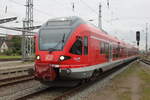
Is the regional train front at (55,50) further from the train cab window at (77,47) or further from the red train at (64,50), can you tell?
the train cab window at (77,47)

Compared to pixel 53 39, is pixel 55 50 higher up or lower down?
lower down

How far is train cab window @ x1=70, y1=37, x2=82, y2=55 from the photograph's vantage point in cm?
904

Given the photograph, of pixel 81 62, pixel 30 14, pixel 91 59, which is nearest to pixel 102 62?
pixel 91 59

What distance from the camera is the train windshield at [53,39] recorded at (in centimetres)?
897

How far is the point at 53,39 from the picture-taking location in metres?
9.19

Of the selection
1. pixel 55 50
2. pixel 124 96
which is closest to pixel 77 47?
pixel 55 50

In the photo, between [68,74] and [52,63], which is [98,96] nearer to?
[68,74]

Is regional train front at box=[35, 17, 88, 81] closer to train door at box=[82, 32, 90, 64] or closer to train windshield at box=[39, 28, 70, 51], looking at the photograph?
train windshield at box=[39, 28, 70, 51]

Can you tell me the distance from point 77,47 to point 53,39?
109cm

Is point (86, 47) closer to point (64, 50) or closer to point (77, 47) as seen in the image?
point (77, 47)

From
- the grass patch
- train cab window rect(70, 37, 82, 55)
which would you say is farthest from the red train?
the grass patch

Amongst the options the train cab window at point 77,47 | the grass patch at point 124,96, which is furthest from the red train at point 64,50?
the grass patch at point 124,96

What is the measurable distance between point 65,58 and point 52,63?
56 centimetres

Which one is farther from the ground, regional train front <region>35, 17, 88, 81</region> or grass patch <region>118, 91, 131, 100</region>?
regional train front <region>35, 17, 88, 81</region>
